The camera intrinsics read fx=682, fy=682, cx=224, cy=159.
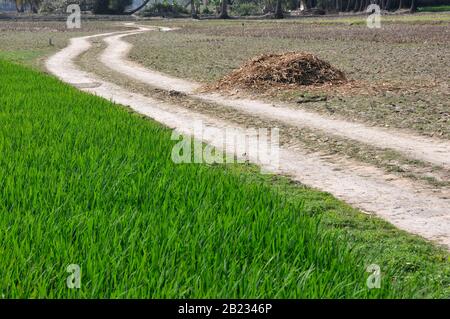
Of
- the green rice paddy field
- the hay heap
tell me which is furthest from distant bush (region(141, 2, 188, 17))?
the green rice paddy field

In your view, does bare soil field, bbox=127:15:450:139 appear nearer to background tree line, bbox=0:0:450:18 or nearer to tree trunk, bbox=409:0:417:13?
tree trunk, bbox=409:0:417:13

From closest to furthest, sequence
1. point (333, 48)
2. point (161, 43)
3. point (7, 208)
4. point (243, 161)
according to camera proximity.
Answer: point (7, 208) < point (243, 161) < point (333, 48) < point (161, 43)

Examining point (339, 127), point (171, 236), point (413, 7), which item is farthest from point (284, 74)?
point (413, 7)

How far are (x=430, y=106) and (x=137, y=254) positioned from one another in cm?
1256

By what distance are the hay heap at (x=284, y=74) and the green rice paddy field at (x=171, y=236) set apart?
37.1 ft

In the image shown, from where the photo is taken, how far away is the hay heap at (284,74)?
2016 centimetres

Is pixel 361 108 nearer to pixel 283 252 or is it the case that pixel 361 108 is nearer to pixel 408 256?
pixel 408 256

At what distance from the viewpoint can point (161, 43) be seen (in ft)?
151

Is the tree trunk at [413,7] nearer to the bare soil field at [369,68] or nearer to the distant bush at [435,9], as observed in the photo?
the distant bush at [435,9]

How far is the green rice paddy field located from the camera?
4129 mm

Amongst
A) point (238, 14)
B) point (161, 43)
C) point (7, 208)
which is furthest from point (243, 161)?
point (238, 14)

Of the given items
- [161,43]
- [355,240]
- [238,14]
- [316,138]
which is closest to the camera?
[355,240]

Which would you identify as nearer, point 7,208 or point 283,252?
point 283,252

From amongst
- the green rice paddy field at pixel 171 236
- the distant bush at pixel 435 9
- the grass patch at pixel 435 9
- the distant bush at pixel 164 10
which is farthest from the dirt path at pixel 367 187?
the distant bush at pixel 164 10
